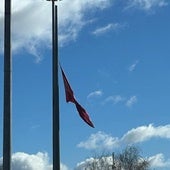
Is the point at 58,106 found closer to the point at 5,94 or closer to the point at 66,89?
the point at 66,89

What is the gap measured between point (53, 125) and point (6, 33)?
159 inches

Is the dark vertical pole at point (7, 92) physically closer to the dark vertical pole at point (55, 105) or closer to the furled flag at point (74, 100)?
the dark vertical pole at point (55, 105)

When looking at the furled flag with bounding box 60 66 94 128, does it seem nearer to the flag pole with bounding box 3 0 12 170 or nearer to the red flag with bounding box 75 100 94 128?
the red flag with bounding box 75 100 94 128

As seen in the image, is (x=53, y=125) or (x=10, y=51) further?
(x=53, y=125)

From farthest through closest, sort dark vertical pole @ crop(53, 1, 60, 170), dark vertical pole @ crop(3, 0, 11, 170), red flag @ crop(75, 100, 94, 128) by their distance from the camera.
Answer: red flag @ crop(75, 100, 94, 128), dark vertical pole @ crop(53, 1, 60, 170), dark vertical pole @ crop(3, 0, 11, 170)

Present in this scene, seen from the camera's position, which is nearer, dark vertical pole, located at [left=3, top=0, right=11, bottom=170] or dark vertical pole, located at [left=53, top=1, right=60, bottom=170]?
dark vertical pole, located at [left=3, top=0, right=11, bottom=170]

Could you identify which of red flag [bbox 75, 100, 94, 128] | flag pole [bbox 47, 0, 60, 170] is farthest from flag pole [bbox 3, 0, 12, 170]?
red flag [bbox 75, 100, 94, 128]

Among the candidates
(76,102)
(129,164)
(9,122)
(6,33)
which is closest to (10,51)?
(6,33)

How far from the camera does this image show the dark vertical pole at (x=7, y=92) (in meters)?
18.5

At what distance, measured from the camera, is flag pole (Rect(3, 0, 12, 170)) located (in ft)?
60.7

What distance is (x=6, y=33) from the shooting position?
19.5 meters

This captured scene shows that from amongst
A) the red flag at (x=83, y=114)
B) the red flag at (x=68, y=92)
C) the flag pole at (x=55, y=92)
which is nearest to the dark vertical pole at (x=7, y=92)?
the flag pole at (x=55, y=92)

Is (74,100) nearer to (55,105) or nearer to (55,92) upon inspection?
(55,92)

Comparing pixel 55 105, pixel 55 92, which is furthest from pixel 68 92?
pixel 55 105
